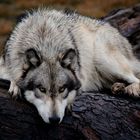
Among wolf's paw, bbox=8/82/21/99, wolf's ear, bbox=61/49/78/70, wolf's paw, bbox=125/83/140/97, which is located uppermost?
wolf's ear, bbox=61/49/78/70

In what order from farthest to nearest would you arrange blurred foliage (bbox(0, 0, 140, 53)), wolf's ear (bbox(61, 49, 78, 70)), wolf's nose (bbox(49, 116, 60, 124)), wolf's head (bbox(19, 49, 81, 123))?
blurred foliage (bbox(0, 0, 140, 53)) < wolf's ear (bbox(61, 49, 78, 70)) < wolf's head (bbox(19, 49, 81, 123)) < wolf's nose (bbox(49, 116, 60, 124))

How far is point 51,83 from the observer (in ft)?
21.3

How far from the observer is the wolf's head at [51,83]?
6375 millimetres

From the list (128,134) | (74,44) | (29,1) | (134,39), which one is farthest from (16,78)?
(29,1)

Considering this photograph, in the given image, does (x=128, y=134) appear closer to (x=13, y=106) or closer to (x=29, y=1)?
(x=13, y=106)

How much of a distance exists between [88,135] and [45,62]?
1.03 metres

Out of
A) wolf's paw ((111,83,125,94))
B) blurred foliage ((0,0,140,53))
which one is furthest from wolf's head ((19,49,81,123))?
blurred foliage ((0,0,140,53))

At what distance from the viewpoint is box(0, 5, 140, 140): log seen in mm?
6812

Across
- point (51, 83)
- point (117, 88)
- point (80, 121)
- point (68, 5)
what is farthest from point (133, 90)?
point (68, 5)

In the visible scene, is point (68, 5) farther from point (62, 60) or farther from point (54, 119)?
point (54, 119)

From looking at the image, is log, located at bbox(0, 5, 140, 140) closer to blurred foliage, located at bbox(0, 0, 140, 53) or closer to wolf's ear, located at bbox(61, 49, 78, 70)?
wolf's ear, located at bbox(61, 49, 78, 70)

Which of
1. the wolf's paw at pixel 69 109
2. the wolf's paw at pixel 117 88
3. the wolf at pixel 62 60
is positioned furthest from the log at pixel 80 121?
the wolf's paw at pixel 117 88

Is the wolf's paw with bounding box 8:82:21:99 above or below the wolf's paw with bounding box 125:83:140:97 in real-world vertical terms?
above

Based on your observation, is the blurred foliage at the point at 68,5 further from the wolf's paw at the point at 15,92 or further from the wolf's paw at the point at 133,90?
the wolf's paw at the point at 15,92
